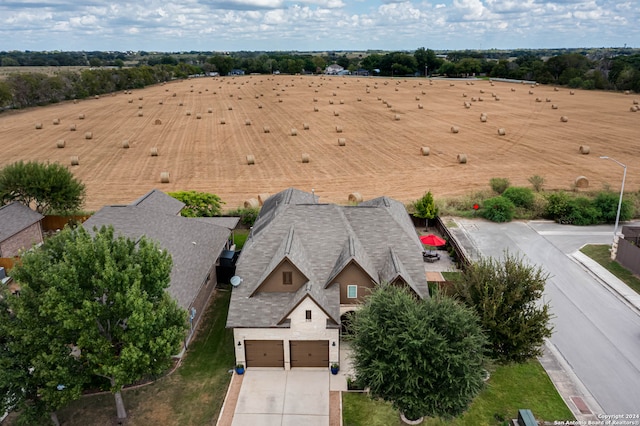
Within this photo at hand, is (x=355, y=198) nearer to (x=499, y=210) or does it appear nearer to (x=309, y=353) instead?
(x=499, y=210)

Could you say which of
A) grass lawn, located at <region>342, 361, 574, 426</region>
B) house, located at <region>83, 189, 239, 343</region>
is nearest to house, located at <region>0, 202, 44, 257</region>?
house, located at <region>83, 189, 239, 343</region>

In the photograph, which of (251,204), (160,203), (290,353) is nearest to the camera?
(290,353)

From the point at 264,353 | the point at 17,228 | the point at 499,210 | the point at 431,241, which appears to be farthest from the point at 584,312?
the point at 17,228

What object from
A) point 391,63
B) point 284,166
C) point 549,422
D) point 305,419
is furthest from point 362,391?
point 391,63

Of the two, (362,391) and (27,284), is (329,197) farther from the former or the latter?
(27,284)

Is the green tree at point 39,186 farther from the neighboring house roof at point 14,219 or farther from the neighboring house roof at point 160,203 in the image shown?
the neighboring house roof at point 160,203

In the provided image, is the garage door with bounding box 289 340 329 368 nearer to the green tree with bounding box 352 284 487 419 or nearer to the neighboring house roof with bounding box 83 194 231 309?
the green tree with bounding box 352 284 487 419

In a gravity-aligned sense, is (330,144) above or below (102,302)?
below
